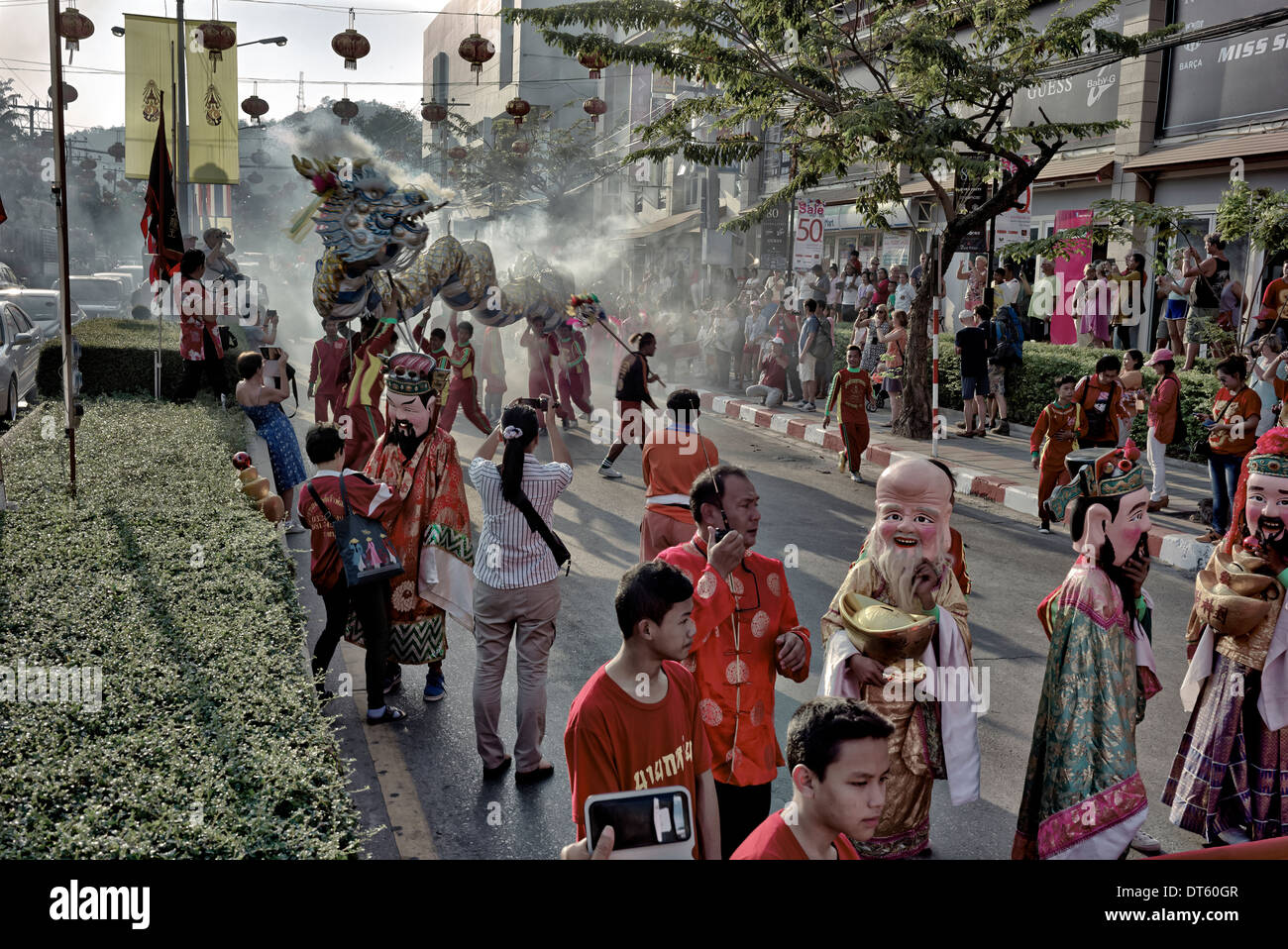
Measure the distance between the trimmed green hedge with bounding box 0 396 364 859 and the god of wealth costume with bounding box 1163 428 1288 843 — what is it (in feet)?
11.3

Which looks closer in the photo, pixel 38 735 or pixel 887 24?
pixel 38 735

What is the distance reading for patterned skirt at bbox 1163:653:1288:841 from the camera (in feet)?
15.8

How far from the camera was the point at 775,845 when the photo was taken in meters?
2.71

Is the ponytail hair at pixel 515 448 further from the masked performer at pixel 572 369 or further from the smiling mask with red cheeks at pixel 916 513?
the masked performer at pixel 572 369

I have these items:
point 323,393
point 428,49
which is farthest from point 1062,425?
point 428,49

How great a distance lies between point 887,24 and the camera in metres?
16.7

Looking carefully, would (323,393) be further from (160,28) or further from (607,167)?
(607,167)

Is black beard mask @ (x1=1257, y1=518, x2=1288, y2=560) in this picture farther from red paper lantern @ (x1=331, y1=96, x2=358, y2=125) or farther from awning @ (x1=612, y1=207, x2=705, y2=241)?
awning @ (x1=612, y1=207, x2=705, y2=241)

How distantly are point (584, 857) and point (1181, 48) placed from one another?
813 inches

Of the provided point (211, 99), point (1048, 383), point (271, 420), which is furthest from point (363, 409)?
point (211, 99)

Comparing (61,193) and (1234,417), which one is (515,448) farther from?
(1234,417)

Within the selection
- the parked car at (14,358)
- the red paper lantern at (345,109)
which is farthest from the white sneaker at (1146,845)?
the red paper lantern at (345,109)

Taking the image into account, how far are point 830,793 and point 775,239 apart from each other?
31415 millimetres
